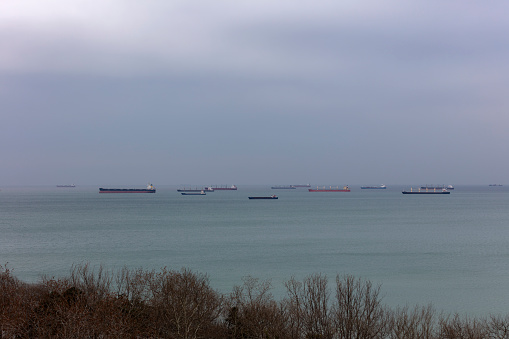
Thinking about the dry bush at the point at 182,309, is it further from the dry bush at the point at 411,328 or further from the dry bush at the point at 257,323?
the dry bush at the point at 411,328

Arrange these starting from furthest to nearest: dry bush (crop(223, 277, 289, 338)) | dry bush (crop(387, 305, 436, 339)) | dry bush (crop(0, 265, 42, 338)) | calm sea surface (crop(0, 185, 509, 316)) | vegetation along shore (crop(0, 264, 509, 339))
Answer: calm sea surface (crop(0, 185, 509, 316)) → dry bush (crop(223, 277, 289, 338)) → dry bush (crop(387, 305, 436, 339)) → vegetation along shore (crop(0, 264, 509, 339)) → dry bush (crop(0, 265, 42, 338))

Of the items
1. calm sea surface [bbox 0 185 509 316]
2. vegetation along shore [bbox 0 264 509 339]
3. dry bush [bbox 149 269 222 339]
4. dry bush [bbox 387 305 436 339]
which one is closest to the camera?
vegetation along shore [bbox 0 264 509 339]

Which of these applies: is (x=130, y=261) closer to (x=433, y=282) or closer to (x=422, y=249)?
(x=433, y=282)

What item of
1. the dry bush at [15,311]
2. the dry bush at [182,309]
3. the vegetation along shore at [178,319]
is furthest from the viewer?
the dry bush at [182,309]

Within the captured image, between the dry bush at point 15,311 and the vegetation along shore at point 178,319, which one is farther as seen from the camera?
the vegetation along shore at point 178,319

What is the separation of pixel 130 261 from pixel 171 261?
3621mm

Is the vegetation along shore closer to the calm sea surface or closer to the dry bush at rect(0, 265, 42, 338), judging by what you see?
the dry bush at rect(0, 265, 42, 338)

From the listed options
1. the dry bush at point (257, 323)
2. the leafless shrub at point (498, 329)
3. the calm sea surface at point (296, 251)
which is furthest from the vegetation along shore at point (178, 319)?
the calm sea surface at point (296, 251)

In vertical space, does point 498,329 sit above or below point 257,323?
above

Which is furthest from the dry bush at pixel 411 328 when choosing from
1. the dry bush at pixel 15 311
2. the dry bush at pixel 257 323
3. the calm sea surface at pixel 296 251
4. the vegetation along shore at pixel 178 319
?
the dry bush at pixel 15 311

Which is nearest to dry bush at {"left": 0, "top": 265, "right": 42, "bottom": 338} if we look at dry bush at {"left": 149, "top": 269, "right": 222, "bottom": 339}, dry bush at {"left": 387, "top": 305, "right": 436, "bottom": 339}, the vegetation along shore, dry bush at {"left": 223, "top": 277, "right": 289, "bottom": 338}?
the vegetation along shore

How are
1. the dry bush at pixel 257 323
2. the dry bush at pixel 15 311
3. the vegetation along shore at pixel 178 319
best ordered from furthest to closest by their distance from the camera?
the dry bush at pixel 257 323 → the vegetation along shore at pixel 178 319 → the dry bush at pixel 15 311

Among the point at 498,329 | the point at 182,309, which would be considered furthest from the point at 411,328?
the point at 182,309

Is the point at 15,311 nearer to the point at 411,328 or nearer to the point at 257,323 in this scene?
the point at 257,323
